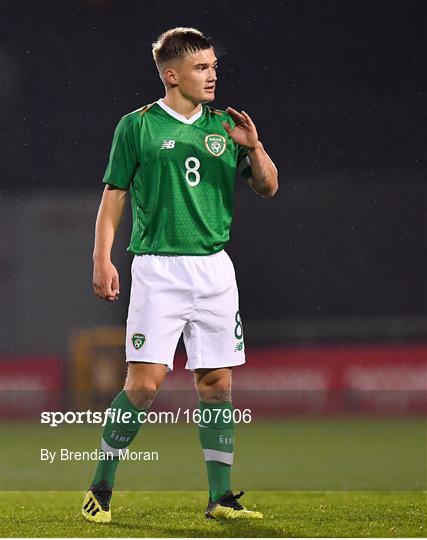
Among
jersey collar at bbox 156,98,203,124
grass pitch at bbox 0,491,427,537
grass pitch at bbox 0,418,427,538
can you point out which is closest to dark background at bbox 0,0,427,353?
grass pitch at bbox 0,418,427,538

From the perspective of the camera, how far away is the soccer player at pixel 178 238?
3969 millimetres

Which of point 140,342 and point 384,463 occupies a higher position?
point 140,342

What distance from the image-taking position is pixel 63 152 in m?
14.9

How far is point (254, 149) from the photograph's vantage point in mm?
3975

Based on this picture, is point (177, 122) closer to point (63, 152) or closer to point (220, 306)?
point (220, 306)

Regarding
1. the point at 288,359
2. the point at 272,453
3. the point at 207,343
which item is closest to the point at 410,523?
the point at 207,343

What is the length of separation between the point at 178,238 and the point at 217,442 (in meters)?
0.79

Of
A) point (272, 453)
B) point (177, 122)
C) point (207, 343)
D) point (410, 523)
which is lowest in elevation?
point (272, 453)

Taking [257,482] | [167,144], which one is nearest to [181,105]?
[167,144]

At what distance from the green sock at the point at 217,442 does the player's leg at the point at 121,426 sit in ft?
0.78

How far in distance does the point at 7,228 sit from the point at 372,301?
5339mm

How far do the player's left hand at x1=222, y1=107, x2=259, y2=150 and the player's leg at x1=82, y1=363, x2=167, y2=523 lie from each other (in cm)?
87

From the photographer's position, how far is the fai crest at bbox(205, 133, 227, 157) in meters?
4.04

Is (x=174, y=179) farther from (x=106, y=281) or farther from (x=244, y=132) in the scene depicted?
(x=106, y=281)
